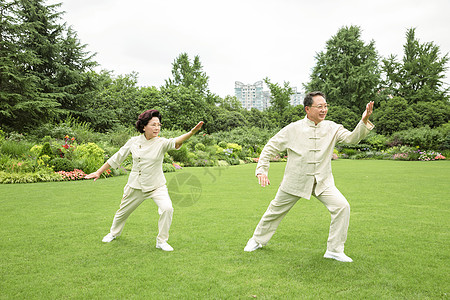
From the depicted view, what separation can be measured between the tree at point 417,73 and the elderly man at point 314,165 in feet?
111

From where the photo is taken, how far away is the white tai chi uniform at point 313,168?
3365 mm

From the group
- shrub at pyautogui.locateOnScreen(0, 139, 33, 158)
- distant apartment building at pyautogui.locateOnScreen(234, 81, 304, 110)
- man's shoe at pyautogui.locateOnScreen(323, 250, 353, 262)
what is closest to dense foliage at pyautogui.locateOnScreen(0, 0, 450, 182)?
shrub at pyautogui.locateOnScreen(0, 139, 33, 158)

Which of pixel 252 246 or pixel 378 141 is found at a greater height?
pixel 378 141

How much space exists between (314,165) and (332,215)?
0.59m

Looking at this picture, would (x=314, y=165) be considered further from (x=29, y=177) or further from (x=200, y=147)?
(x=200, y=147)

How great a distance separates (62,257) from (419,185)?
932 centimetres

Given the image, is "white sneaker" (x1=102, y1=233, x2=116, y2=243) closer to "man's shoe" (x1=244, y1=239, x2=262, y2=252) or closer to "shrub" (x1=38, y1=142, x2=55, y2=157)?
"man's shoe" (x1=244, y1=239, x2=262, y2=252)

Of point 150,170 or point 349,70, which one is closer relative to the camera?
point 150,170

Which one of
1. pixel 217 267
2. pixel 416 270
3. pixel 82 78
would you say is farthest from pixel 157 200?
pixel 82 78

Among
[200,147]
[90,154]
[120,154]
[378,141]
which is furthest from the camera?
[378,141]

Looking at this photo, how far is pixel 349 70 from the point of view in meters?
34.9

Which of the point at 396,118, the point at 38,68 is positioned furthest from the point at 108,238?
the point at 396,118

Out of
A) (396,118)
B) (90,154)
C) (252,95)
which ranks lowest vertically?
(90,154)

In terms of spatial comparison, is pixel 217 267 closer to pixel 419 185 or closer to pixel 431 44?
pixel 419 185
